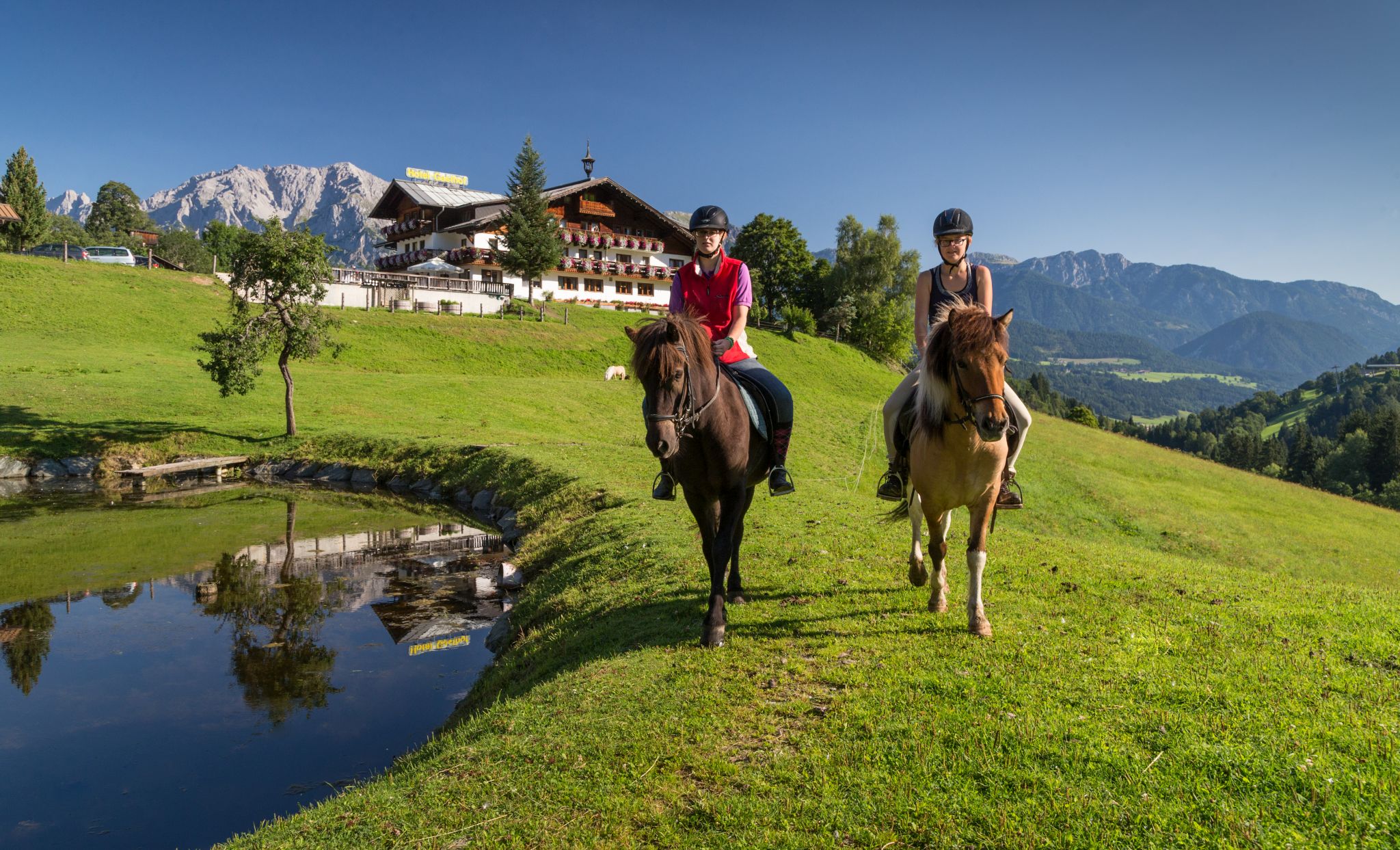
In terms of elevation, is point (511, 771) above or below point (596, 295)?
below

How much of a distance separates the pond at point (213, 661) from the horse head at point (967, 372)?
7.03m

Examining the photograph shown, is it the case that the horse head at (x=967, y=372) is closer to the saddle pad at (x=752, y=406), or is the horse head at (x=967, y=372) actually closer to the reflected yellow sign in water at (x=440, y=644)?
the saddle pad at (x=752, y=406)

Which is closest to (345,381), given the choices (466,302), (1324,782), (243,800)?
(466,302)

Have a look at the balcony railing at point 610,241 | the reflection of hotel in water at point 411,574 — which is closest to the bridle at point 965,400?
the reflection of hotel in water at point 411,574

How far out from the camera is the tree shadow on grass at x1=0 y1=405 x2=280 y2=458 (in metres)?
24.1

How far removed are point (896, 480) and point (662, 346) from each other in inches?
150

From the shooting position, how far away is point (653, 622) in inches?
346

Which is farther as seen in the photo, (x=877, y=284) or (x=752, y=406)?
(x=877, y=284)

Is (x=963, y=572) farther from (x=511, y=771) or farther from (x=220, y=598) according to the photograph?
(x=220, y=598)

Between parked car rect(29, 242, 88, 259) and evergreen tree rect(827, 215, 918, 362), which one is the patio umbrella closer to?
parked car rect(29, 242, 88, 259)

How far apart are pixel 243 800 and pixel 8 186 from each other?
3543 inches

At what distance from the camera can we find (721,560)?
7746 mm

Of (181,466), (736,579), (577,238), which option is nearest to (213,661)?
(736,579)

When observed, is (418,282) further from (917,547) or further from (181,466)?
(917,547)
